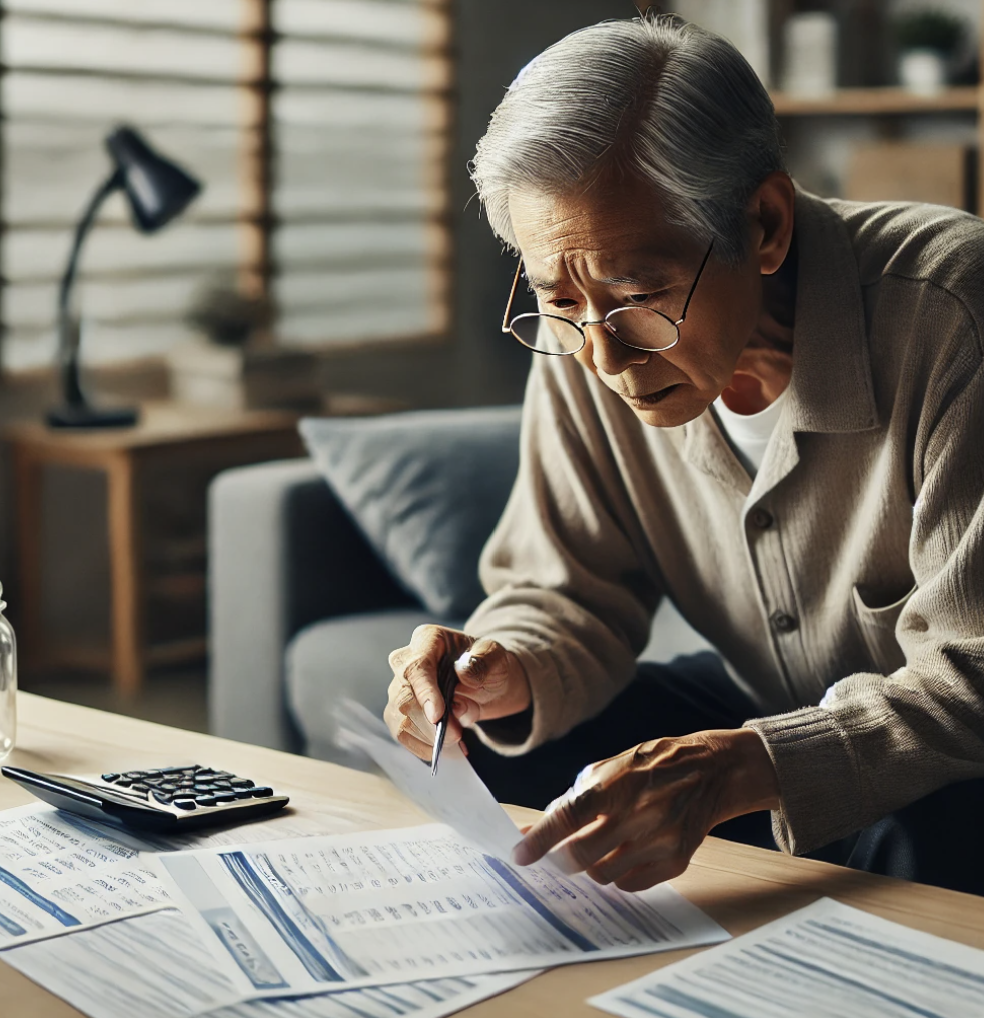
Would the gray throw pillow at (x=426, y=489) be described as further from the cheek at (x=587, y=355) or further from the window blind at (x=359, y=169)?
the window blind at (x=359, y=169)

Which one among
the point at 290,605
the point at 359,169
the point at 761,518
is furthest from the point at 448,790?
the point at 359,169

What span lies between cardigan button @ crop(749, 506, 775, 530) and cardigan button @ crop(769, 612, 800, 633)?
0.30 ft

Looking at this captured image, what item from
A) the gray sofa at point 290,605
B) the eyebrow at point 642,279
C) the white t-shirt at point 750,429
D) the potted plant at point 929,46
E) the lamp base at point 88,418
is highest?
the potted plant at point 929,46

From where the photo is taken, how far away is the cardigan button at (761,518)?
1333 millimetres

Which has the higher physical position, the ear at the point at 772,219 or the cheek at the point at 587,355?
the ear at the point at 772,219

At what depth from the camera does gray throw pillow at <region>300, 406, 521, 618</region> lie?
210 cm

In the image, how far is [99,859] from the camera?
3.14 ft

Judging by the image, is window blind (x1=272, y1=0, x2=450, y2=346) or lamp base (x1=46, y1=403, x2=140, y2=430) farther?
window blind (x1=272, y1=0, x2=450, y2=346)

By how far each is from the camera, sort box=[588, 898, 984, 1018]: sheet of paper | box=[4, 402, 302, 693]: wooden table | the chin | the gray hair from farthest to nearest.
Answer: box=[4, 402, 302, 693]: wooden table → the chin → the gray hair → box=[588, 898, 984, 1018]: sheet of paper

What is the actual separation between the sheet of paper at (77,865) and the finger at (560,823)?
0.59 ft

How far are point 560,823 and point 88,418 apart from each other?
2.32 m

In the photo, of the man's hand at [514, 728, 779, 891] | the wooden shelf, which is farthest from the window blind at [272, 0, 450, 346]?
the man's hand at [514, 728, 779, 891]

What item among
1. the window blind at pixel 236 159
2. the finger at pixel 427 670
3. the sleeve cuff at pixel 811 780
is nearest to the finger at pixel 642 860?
the sleeve cuff at pixel 811 780

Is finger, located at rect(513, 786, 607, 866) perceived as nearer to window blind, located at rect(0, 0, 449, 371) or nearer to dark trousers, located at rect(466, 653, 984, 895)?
dark trousers, located at rect(466, 653, 984, 895)
